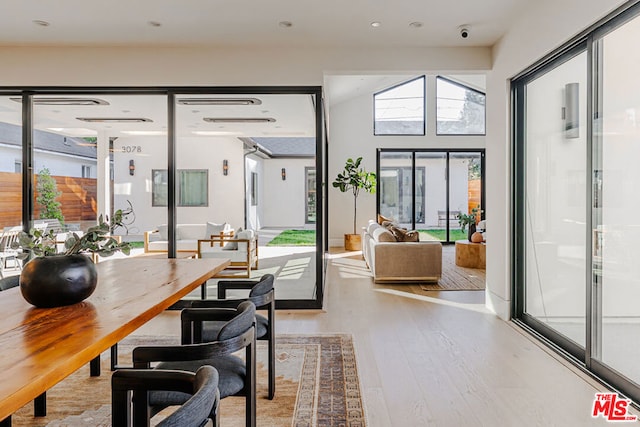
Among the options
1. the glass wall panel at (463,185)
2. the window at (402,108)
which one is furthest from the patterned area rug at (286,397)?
the window at (402,108)

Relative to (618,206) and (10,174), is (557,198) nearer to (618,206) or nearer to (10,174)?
(618,206)

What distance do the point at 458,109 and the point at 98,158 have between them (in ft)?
28.2

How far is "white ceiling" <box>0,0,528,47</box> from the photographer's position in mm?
3539

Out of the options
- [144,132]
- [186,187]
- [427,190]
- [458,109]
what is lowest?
[186,187]

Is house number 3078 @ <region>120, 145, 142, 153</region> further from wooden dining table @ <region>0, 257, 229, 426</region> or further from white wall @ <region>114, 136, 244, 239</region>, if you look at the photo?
wooden dining table @ <region>0, 257, 229, 426</region>

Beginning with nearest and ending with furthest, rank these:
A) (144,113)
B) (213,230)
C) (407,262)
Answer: (144,113) → (407,262) → (213,230)

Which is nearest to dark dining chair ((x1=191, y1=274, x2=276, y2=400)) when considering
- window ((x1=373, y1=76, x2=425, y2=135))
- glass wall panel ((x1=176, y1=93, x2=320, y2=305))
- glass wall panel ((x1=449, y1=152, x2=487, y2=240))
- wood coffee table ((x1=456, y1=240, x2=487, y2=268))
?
glass wall panel ((x1=176, y1=93, x2=320, y2=305))

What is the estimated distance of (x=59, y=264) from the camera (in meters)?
1.83

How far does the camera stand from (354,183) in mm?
10039

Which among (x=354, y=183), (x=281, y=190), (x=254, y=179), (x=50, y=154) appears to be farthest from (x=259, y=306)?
(x=281, y=190)

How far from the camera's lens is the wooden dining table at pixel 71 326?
1.14 metres

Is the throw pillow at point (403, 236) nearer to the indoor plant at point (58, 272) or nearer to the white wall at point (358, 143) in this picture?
the white wall at point (358, 143)

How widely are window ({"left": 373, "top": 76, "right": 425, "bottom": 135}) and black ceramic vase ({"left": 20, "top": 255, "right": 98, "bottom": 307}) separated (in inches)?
379

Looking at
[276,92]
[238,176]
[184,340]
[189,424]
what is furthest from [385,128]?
[189,424]
